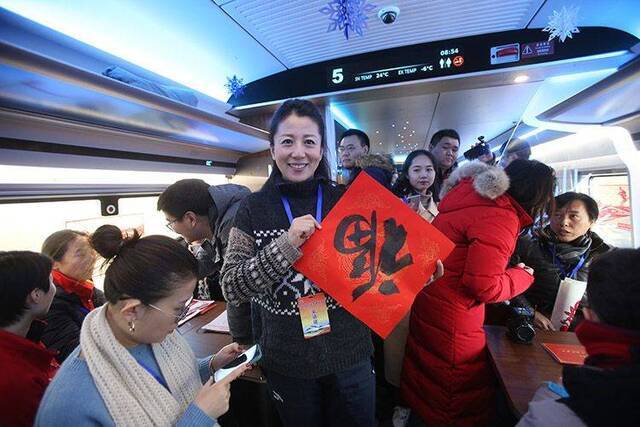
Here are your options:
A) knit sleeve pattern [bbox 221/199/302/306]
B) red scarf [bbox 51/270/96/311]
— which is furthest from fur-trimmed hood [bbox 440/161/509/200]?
red scarf [bbox 51/270/96/311]

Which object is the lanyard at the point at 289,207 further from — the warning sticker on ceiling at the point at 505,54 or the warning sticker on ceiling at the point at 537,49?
the warning sticker on ceiling at the point at 537,49

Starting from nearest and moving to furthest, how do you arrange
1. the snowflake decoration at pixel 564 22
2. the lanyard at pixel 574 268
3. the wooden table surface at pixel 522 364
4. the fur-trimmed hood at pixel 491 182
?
1. the wooden table surface at pixel 522 364
2. the fur-trimmed hood at pixel 491 182
3. the lanyard at pixel 574 268
4. the snowflake decoration at pixel 564 22

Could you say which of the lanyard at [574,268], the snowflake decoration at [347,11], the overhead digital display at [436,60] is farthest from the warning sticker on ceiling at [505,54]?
the lanyard at [574,268]

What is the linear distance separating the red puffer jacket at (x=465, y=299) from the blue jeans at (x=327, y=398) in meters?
0.76

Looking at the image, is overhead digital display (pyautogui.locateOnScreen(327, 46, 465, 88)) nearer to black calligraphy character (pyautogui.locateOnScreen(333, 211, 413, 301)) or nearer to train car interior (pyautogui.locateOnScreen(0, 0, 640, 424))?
train car interior (pyautogui.locateOnScreen(0, 0, 640, 424))

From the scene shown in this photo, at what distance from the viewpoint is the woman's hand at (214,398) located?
93 centimetres

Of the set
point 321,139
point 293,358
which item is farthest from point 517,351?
point 321,139

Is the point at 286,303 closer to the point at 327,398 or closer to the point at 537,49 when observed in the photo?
the point at 327,398

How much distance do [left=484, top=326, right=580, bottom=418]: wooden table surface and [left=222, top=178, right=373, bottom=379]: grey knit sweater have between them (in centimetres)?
72

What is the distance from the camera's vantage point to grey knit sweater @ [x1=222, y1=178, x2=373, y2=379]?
3.55 feet

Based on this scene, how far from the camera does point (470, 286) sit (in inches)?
58.2

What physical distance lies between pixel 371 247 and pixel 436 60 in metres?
2.53

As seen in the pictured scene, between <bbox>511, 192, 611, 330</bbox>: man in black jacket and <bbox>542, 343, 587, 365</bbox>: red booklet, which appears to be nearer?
<bbox>542, 343, 587, 365</bbox>: red booklet

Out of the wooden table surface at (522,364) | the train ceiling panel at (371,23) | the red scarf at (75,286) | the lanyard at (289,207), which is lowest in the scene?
the wooden table surface at (522,364)
